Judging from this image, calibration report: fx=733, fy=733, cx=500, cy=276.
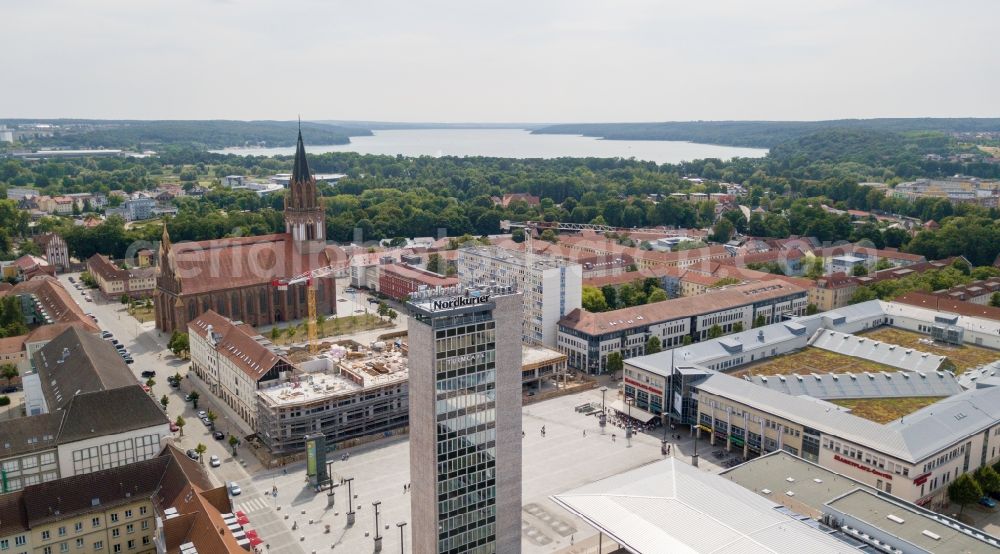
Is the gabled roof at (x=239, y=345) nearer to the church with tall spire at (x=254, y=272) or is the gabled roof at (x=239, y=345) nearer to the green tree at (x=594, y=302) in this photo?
the church with tall spire at (x=254, y=272)

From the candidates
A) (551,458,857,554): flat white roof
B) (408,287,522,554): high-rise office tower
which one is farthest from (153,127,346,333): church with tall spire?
(551,458,857,554): flat white roof

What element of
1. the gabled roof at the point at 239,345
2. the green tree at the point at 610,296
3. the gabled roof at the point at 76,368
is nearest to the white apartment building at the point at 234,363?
the gabled roof at the point at 239,345

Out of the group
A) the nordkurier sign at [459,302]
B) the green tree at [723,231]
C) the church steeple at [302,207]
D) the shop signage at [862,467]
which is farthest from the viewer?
the green tree at [723,231]

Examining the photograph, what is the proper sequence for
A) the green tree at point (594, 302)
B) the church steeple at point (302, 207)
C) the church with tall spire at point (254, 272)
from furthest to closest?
the church steeple at point (302, 207) < the green tree at point (594, 302) < the church with tall spire at point (254, 272)

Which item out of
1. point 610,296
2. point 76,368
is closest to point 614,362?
point 610,296

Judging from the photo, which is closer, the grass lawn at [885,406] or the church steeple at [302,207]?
the grass lawn at [885,406]

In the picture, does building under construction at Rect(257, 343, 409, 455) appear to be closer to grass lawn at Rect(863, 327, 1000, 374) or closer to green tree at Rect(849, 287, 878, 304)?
grass lawn at Rect(863, 327, 1000, 374)
